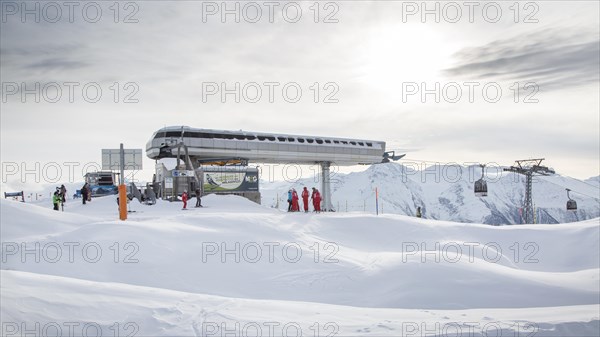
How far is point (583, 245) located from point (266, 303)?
12.6 metres

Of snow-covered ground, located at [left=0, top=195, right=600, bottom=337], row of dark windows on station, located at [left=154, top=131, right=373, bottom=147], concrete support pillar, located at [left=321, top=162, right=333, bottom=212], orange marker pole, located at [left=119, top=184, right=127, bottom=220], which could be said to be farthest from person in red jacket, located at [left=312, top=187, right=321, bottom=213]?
concrete support pillar, located at [left=321, top=162, right=333, bottom=212]

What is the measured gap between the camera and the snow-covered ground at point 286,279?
697 cm

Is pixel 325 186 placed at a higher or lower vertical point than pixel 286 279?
higher

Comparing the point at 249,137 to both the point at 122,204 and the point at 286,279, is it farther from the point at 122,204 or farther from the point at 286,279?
the point at 286,279

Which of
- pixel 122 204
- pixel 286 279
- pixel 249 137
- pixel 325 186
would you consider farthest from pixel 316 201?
pixel 325 186

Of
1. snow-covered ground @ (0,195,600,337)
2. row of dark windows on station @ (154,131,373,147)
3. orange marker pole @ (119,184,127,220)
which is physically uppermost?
row of dark windows on station @ (154,131,373,147)

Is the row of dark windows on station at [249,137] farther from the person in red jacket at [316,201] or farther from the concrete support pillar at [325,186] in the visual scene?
the person in red jacket at [316,201]

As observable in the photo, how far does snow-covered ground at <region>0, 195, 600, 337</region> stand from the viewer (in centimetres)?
697

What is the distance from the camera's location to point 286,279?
1108cm

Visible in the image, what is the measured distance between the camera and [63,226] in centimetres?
1319

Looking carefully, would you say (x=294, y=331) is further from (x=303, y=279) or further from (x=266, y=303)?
(x=303, y=279)

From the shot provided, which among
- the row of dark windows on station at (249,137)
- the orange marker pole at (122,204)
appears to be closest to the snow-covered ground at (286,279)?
the orange marker pole at (122,204)

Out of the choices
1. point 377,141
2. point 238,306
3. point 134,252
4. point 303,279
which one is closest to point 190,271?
point 134,252

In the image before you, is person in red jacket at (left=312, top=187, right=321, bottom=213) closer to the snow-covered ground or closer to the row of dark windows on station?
the snow-covered ground
